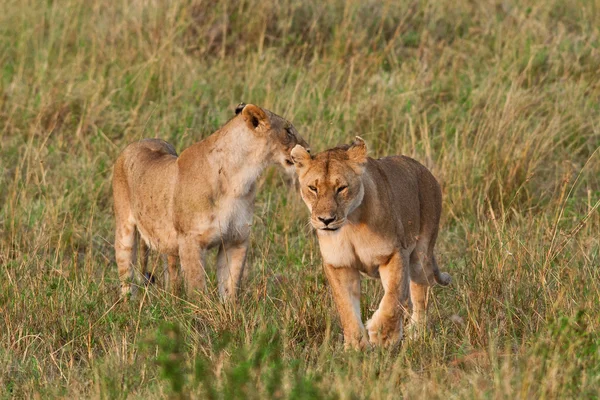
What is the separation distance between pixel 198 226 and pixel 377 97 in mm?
3033

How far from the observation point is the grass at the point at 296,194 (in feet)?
15.0

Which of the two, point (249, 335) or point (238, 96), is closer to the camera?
point (249, 335)

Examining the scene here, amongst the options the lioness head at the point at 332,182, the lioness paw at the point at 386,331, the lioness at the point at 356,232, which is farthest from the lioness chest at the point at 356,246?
the lioness paw at the point at 386,331

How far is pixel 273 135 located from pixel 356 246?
111 centimetres

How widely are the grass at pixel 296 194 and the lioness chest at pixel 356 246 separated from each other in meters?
0.39

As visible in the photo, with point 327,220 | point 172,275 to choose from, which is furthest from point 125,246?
point 327,220

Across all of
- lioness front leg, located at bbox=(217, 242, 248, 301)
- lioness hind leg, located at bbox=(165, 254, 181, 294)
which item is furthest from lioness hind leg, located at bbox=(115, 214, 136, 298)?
lioness front leg, located at bbox=(217, 242, 248, 301)

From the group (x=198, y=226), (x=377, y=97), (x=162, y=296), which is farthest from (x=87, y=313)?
(x=377, y=97)

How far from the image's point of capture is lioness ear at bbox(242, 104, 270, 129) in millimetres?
6020

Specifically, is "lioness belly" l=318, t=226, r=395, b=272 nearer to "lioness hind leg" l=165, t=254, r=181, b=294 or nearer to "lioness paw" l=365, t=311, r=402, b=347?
"lioness paw" l=365, t=311, r=402, b=347

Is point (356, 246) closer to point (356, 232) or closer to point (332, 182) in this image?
point (356, 232)

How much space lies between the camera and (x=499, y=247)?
596 cm

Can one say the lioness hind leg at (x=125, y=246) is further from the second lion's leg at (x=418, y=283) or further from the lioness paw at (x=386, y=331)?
the lioness paw at (x=386, y=331)

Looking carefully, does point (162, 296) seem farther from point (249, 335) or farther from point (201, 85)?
point (201, 85)
